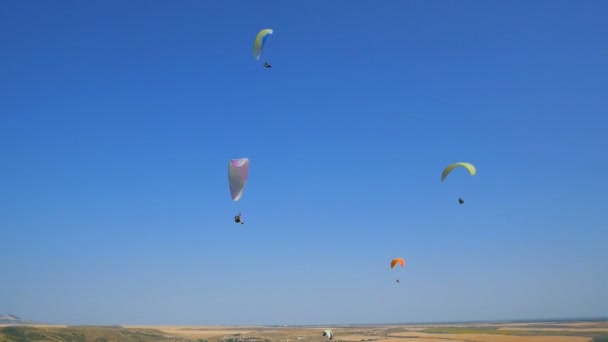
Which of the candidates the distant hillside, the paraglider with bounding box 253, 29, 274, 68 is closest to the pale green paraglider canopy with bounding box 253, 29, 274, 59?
the paraglider with bounding box 253, 29, 274, 68

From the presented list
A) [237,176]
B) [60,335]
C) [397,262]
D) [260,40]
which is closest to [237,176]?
[237,176]

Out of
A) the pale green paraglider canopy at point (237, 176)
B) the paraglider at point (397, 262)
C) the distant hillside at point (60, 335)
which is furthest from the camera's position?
the distant hillside at point (60, 335)

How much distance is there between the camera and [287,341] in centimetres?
14662

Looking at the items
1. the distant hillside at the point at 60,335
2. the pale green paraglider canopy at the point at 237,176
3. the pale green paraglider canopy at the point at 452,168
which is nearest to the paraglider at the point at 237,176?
the pale green paraglider canopy at the point at 237,176

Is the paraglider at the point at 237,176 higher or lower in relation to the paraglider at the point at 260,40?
lower

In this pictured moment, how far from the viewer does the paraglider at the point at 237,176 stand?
43.8 meters

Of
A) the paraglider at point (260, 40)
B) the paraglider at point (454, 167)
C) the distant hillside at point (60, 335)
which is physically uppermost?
the paraglider at point (260, 40)

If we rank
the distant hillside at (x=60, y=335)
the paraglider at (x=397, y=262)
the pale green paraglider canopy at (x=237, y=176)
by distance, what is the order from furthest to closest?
the distant hillside at (x=60, y=335)
the paraglider at (x=397, y=262)
the pale green paraglider canopy at (x=237, y=176)

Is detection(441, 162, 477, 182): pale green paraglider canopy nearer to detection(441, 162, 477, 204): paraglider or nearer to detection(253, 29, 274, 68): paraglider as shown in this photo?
detection(441, 162, 477, 204): paraglider

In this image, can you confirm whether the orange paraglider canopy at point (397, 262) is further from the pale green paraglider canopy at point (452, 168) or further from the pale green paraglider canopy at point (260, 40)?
the pale green paraglider canopy at point (260, 40)

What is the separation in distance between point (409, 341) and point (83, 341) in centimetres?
9674

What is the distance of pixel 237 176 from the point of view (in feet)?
144

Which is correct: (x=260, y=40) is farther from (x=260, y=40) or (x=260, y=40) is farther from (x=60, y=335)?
(x=60, y=335)

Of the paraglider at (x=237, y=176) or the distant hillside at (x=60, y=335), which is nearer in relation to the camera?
the paraglider at (x=237, y=176)
